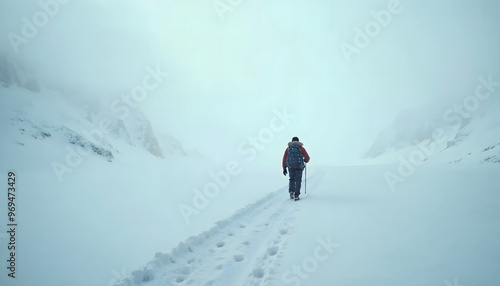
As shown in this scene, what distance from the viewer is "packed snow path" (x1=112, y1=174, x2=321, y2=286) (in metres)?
3.75

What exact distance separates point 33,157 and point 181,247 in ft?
47.1

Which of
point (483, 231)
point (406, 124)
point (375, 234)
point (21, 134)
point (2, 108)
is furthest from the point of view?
point (406, 124)

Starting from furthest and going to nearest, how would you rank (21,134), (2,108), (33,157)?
1. (2,108)
2. (21,134)
3. (33,157)

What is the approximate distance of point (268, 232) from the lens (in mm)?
5738

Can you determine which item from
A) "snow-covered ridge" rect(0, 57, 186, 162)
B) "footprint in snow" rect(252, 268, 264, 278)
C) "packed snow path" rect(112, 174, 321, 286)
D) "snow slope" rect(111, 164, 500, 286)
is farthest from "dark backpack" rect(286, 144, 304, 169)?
"snow-covered ridge" rect(0, 57, 186, 162)

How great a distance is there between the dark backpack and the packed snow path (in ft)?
11.8

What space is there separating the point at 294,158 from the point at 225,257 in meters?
6.43

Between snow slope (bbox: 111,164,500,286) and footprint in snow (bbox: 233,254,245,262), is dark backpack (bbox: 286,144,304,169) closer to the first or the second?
snow slope (bbox: 111,164,500,286)

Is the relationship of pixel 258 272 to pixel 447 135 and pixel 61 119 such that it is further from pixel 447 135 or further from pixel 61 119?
pixel 447 135

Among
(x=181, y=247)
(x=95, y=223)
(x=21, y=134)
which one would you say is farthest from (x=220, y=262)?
(x=21, y=134)

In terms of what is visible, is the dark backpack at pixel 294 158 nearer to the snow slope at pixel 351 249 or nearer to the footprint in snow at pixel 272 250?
the snow slope at pixel 351 249

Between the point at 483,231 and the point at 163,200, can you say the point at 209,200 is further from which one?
the point at 483,231

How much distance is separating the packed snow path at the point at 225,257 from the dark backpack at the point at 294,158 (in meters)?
3.59

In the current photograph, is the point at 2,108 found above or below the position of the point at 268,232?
above
